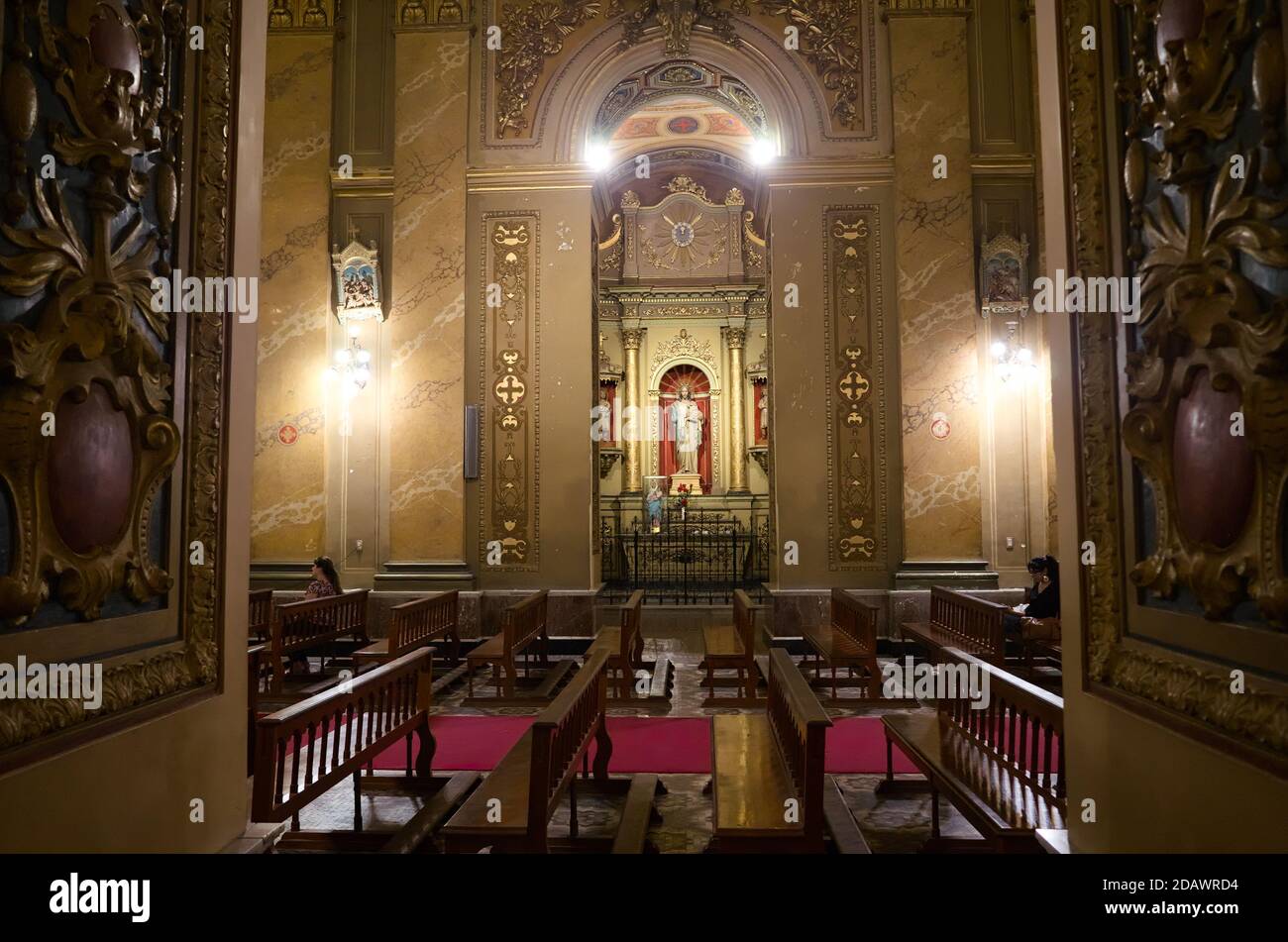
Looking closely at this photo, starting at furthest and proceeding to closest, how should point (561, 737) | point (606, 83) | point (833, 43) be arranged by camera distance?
point (606, 83) → point (833, 43) → point (561, 737)

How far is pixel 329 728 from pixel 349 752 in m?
0.21

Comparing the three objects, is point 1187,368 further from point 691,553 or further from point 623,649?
point 691,553

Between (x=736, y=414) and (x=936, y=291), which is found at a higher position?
(x=936, y=291)

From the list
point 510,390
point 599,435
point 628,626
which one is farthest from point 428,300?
point 628,626

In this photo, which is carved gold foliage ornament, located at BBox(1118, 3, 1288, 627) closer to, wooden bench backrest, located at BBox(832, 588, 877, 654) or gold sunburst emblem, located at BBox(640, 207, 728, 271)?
wooden bench backrest, located at BBox(832, 588, 877, 654)

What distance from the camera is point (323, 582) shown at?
8.30 meters

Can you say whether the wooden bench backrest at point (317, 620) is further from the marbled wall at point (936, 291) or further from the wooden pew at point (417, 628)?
the marbled wall at point (936, 291)

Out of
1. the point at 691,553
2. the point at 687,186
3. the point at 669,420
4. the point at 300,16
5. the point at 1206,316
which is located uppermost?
the point at 687,186

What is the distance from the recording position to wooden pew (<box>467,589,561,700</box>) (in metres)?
7.16

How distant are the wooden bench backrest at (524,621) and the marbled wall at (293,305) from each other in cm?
313

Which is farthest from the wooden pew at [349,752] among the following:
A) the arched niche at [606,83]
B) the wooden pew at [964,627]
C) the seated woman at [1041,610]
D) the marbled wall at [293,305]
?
the arched niche at [606,83]

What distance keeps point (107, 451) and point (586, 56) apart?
9.41 m

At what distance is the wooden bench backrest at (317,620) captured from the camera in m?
7.08

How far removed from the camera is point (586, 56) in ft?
33.6
